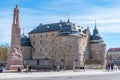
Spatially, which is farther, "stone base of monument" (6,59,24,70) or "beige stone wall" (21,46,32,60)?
"beige stone wall" (21,46,32,60)

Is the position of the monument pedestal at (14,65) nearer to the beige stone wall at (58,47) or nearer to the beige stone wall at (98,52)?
the beige stone wall at (58,47)

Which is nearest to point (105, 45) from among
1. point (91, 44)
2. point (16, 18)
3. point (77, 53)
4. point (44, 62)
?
point (91, 44)

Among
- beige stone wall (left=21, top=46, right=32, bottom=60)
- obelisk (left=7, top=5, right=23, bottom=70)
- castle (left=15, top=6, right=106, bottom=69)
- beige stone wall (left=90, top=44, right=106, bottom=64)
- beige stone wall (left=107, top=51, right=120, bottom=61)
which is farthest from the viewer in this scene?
beige stone wall (left=107, top=51, right=120, bottom=61)

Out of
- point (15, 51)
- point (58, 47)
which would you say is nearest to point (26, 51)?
point (58, 47)

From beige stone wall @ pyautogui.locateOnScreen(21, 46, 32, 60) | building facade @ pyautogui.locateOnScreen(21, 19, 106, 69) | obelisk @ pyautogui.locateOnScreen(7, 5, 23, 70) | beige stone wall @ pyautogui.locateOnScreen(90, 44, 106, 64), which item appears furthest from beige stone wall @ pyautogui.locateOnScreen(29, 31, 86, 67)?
obelisk @ pyautogui.locateOnScreen(7, 5, 23, 70)

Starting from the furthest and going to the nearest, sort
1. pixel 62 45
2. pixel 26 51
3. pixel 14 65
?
1. pixel 26 51
2. pixel 62 45
3. pixel 14 65

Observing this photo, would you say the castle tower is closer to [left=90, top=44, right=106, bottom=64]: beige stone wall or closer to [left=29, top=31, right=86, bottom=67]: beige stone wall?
[left=90, top=44, right=106, bottom=64]: beige stone wall

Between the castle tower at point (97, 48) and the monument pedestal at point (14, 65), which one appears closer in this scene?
the monument pedestal at point (14, 65)

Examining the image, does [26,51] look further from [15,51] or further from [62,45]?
[15,51]

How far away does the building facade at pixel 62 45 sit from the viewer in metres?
107

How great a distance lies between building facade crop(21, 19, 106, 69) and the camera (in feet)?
350

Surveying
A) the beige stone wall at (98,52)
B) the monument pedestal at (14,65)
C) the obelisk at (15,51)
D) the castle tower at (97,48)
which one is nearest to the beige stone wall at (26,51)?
the castle tower at (97,48)

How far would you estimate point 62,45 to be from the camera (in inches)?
4323

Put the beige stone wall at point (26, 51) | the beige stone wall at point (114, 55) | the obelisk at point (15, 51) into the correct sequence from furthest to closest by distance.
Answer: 1. the beige stone wall at point (114, 55)
2. the beige stone wall at point (26, 51)
3. the obelisk at point (15, 51)
